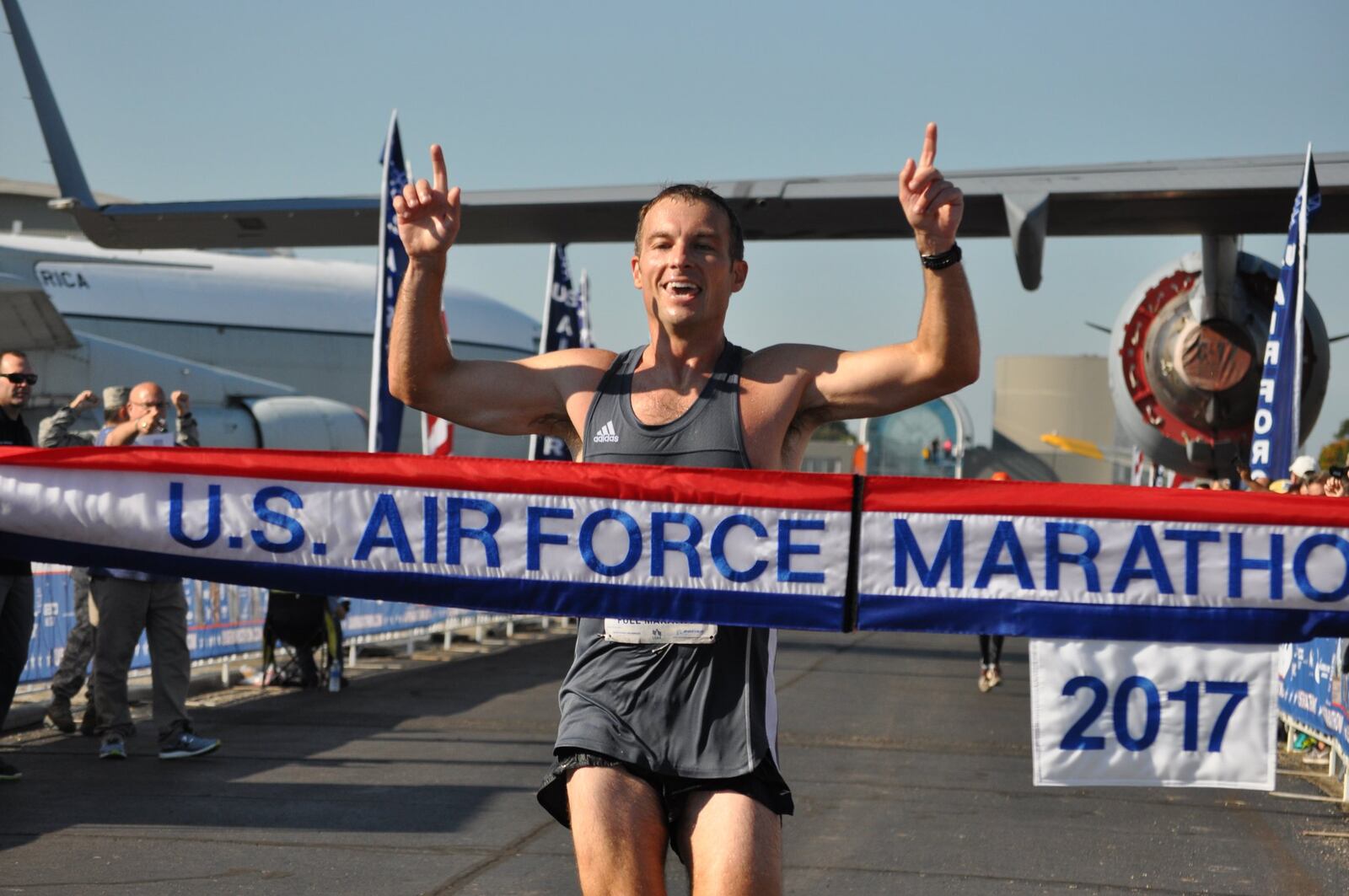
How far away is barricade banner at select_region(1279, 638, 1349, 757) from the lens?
8.20m

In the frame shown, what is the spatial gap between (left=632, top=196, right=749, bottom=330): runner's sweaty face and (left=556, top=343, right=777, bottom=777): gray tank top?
146 mm

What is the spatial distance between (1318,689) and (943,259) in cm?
750

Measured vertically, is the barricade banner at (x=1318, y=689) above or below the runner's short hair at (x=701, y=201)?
below

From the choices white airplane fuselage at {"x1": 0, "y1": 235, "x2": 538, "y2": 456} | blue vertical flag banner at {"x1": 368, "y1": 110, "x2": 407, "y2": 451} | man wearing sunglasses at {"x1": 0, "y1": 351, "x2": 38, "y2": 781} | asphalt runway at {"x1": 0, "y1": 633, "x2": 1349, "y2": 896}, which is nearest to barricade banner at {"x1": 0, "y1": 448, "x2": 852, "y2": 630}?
asphalt runway at {"x1": 0, "y1": 633, "x2": 1349, "y2": 896}

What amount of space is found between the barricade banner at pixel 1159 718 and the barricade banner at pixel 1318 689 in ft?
13.3

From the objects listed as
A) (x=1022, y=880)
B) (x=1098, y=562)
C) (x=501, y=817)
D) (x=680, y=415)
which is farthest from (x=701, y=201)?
(x=501, y=817)

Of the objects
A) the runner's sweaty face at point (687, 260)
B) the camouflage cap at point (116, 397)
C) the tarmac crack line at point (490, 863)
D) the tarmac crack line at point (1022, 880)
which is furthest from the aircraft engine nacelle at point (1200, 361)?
the runner's sweaty face at point (687, 260)

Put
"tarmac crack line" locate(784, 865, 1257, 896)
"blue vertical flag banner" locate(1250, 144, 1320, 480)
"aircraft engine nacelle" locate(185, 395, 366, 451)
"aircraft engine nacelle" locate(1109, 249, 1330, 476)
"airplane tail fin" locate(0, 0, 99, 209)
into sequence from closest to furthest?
"tarmac crack line" locate(784, 865, 1257, 896) → "blue vertical flag banner" locate(1250, 144, 1320, 480) → "aircraft engine nacelle" locate(1109, 249, 1330, 476) → "airplane tail fin" locate(0, 0, 99, 209) → "aircraft engine nacelle" locate(185, 395, 366, 451)

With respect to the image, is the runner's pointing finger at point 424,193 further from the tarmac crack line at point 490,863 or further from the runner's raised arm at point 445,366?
the tarmac crack line at point 490,863

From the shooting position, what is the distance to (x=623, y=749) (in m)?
2.75

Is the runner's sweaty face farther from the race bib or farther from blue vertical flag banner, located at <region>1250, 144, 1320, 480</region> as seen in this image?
blue vertical flag banner, located at <region>1250, 144, 1320, 480</region>

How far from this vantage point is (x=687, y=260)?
9.53ft

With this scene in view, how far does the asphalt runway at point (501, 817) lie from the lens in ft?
18.3

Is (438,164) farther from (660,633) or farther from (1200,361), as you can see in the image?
(1200,361)
